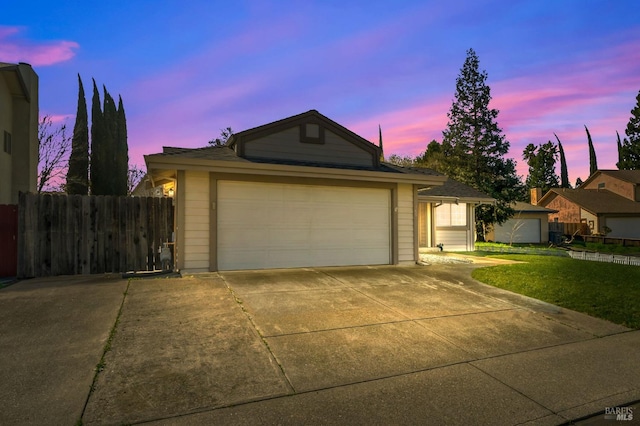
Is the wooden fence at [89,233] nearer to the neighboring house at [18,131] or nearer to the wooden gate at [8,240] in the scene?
the wooden gate at [8,240]

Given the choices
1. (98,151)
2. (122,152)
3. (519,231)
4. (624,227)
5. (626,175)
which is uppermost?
(122,152)

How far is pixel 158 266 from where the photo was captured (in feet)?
29.7

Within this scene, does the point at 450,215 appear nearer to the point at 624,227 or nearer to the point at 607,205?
the point at 607,205

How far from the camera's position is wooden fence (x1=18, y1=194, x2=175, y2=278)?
322 inches

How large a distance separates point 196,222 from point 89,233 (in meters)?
2.67

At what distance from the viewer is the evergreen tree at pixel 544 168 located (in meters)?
54.5

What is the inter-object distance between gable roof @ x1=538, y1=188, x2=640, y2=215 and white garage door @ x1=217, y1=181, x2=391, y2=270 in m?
32.5

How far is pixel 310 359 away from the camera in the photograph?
390 cm

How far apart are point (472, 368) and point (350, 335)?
1.54m

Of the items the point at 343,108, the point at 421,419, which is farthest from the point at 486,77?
the point at 421,419

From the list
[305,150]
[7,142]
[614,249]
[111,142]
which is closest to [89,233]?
[305,150]

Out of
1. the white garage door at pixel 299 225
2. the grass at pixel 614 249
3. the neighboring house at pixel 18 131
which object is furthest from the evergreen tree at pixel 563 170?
the neighboring house at pixel 18 131

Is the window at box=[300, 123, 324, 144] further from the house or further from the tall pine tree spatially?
the tall pine tree

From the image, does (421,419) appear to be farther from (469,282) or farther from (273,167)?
(273,167)
